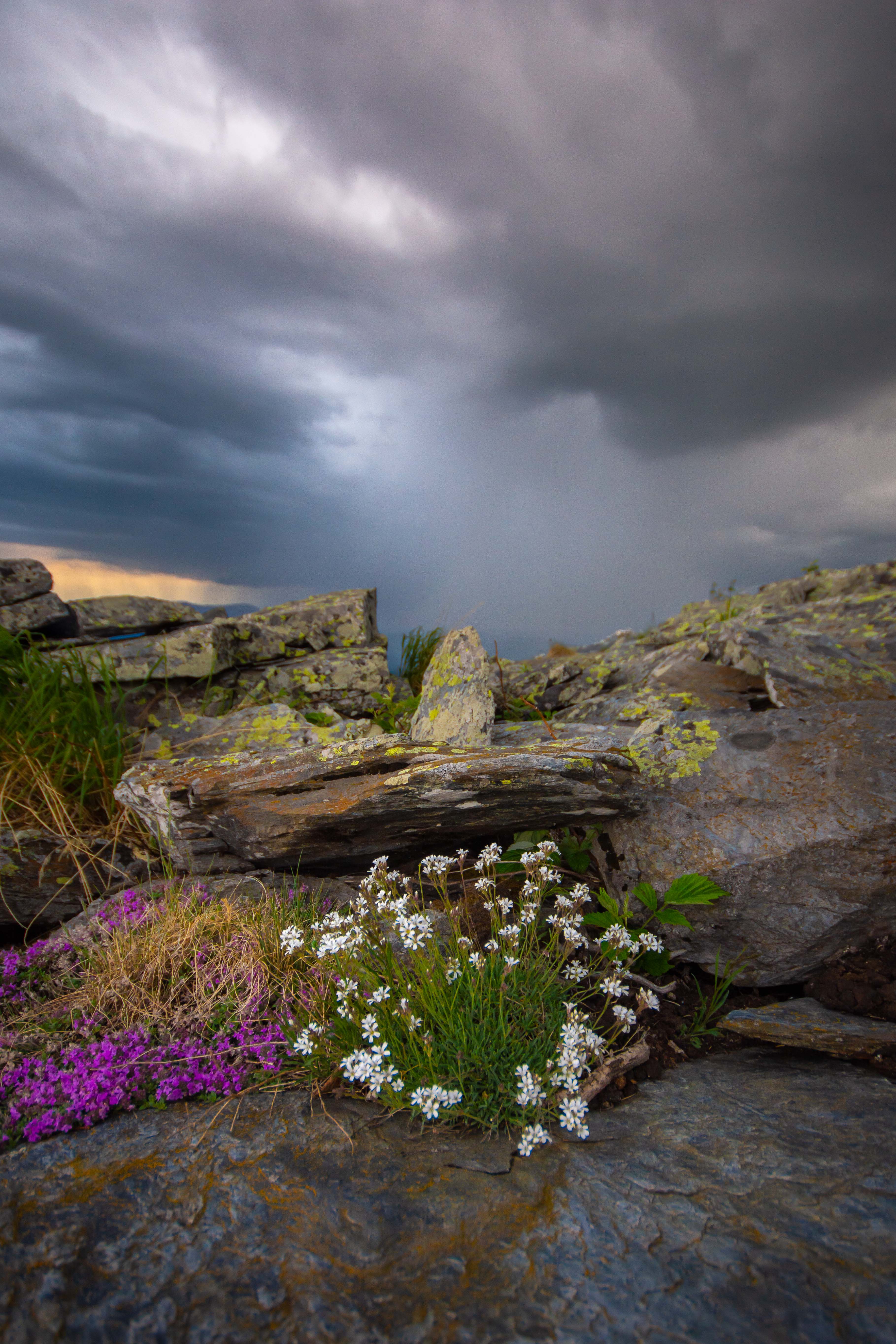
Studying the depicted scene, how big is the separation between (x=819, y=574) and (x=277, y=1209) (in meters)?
11.8

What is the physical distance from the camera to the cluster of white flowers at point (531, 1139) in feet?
10.5

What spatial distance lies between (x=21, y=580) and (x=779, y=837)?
31.8ft

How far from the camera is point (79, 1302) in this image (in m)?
2.65

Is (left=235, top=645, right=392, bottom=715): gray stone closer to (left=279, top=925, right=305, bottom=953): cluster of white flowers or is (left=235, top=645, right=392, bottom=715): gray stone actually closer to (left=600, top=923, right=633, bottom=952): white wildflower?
(left=279, top=925, right=305, bottom=953): cluster of white flowers

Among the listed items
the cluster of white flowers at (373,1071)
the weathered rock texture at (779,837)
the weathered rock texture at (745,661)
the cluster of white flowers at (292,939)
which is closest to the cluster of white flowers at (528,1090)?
the cluster of white flowers at (373,1071)

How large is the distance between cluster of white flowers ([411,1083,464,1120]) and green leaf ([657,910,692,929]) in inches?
74.2

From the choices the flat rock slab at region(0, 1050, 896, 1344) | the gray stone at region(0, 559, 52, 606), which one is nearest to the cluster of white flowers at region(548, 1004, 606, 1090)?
the flat rock slab at region(0, 1050, 896, 1344)

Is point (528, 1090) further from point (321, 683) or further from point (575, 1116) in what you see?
point (321, 683)

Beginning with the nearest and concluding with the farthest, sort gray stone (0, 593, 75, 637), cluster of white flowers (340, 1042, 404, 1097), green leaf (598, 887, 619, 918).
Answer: cluster of white flowers (340, 1042, 404, 1097)
green leaf (598, 887, 619, 918)
gray stone (0, 593, 75, 637)

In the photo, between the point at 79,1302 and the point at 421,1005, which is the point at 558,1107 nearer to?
the point at 421,1005

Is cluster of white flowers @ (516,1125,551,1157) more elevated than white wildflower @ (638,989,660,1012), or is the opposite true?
white wildflower @ (638,989,660,1012)

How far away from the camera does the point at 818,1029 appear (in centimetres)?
423

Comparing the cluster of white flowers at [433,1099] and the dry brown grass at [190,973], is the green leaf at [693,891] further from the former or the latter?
the dry brown grass at [190,973]

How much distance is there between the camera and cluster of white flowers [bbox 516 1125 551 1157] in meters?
3.21
